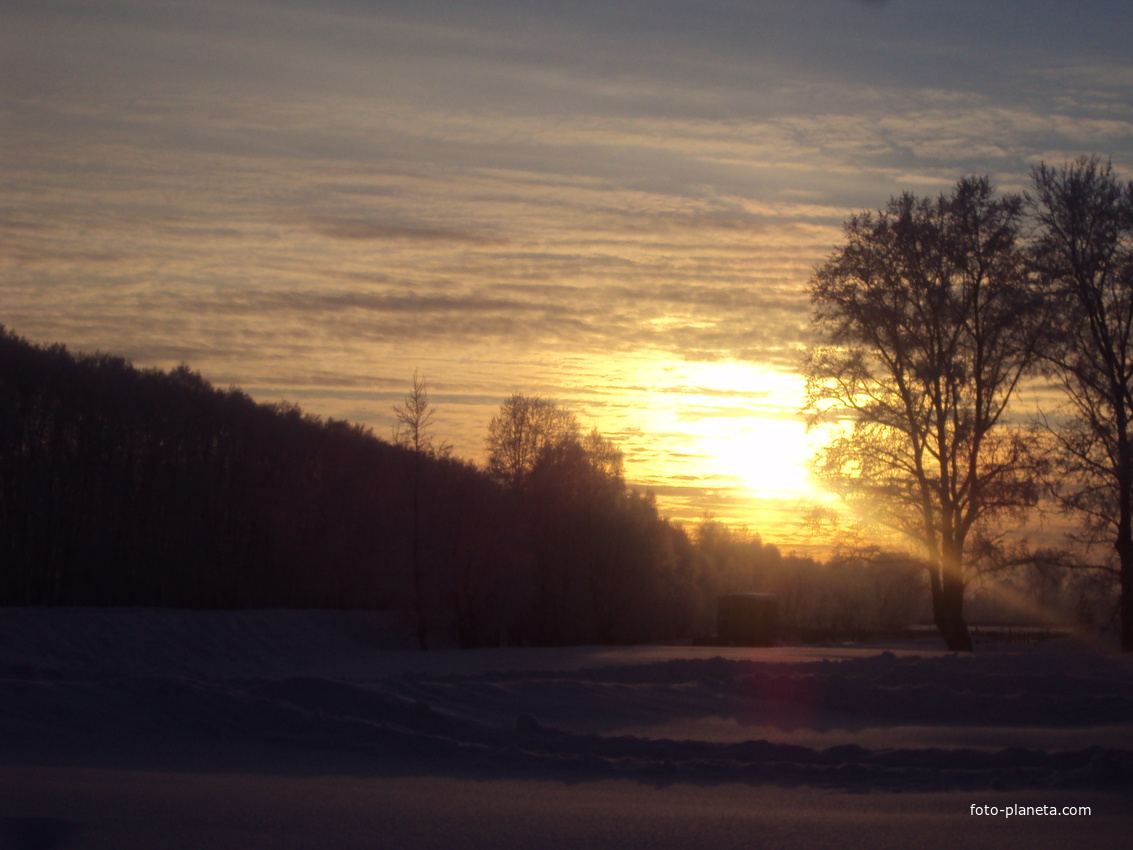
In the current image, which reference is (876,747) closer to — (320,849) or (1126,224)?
(320,849)

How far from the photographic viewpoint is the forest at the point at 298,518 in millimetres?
38688

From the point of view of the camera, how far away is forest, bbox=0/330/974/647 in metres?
38.7

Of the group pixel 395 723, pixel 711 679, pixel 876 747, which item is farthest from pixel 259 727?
pixel 711 679

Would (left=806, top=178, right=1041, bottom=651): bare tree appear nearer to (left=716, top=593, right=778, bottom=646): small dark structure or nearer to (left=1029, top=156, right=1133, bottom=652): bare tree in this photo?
(left=1029, top=156, right=1133, bottom=652): bare tree

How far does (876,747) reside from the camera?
32.5 feet

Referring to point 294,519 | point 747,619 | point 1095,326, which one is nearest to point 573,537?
point 747,619

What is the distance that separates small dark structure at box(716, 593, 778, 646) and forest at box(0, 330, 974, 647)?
5397 mm

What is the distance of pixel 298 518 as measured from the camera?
173 ft

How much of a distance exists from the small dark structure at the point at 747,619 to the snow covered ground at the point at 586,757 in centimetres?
2245

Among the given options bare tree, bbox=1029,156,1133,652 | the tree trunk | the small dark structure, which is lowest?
the small dark structure

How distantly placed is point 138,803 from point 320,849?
1.79m

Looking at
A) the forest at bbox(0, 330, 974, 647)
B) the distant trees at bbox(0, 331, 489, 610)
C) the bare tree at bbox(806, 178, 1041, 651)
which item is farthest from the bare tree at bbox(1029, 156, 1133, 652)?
the distant trees at bbox(0, 331, 489, 610)

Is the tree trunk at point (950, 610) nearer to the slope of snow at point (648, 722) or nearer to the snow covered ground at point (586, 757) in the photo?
the slope of snow at point (648, 722)

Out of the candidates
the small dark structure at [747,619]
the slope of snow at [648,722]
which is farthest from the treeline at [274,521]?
the slope of snow at [648,722]
